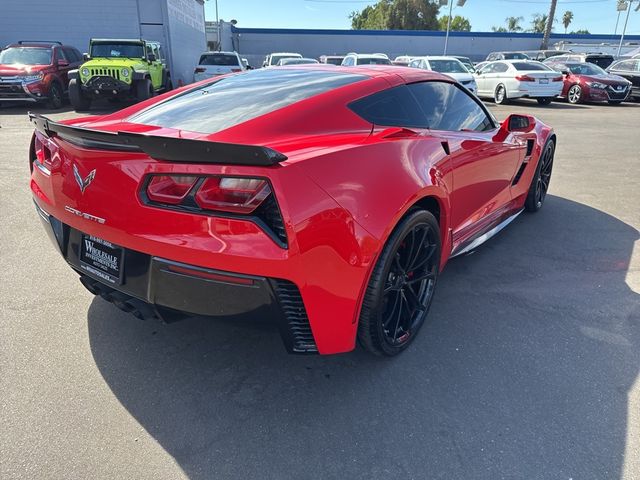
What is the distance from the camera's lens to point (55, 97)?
42.8 ft

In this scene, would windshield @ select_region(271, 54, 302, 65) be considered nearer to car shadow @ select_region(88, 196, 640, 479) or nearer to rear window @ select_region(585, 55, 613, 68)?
rear window @ select_region(585, 55, 613, 68)

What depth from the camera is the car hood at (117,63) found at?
12.3 meters

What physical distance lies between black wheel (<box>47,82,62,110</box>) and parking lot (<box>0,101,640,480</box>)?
443 inches

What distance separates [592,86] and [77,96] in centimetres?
1630

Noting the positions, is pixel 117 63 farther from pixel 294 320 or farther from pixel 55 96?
pixel 294 320

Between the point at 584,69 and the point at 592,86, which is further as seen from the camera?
the point at 584,69

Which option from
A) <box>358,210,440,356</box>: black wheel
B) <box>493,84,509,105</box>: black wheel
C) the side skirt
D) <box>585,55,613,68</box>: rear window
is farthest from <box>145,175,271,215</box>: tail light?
<box>585,55,613,68</box>: rear window

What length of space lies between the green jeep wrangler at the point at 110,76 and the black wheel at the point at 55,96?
833 millimetres

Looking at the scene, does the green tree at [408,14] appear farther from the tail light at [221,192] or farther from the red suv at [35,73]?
the tail light at [221,192]

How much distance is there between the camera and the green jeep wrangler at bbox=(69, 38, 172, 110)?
12032 millimetres

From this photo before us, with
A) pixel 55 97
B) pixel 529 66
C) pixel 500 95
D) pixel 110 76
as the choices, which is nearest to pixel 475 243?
pixel 110 76

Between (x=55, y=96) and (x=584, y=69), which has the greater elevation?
(x=584, y=69)

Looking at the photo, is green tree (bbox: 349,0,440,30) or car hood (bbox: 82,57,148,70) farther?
green tree (bbox: 349,0,440,30)

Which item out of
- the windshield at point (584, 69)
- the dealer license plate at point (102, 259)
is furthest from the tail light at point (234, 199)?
the windshield at point (584, 69)
